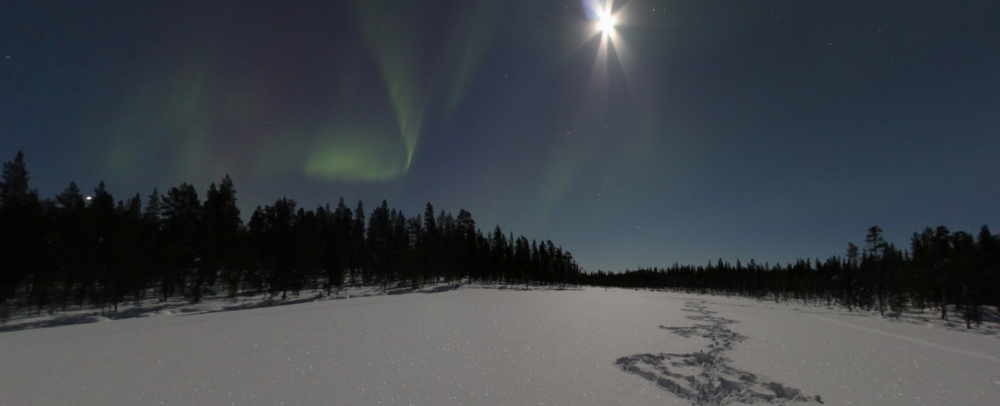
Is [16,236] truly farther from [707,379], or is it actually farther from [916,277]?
[916,277]

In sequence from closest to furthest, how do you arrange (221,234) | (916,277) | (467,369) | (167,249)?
(467,369) < (167,249) < (221,234) < (916,277)

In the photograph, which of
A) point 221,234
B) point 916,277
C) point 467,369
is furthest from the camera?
point 916,277

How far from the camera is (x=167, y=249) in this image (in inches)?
1433

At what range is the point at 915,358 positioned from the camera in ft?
44.6

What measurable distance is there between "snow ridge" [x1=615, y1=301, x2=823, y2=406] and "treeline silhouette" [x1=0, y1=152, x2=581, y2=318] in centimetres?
4572

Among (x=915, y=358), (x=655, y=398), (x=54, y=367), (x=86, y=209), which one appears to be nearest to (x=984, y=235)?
(x=915, y=358)

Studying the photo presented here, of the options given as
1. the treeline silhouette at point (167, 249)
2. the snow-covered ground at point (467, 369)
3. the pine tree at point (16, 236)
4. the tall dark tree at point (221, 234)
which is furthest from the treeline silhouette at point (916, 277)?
the pine tree at point (16, 236)

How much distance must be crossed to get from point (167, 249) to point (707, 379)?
5129cm

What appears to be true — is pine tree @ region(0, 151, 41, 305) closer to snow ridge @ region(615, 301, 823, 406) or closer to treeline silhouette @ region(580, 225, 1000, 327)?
snow ridge @ region(615, 301, 823, 406)

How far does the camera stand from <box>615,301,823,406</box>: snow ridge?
23.3 ft

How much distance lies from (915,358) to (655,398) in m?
16.1

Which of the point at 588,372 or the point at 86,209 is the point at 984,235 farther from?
the point at 86,209

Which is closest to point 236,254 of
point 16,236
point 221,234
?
point 221,234

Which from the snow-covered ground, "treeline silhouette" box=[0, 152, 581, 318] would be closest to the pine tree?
"treeline silhouette" box=[0, 152, 581, 318]
